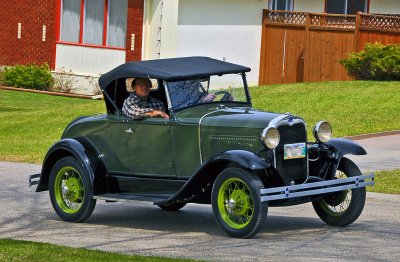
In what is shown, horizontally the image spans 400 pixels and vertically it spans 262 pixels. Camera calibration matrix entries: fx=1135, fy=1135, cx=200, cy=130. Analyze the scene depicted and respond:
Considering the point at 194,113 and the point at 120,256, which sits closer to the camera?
the point at 120,256

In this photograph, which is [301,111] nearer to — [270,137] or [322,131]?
[322,131]

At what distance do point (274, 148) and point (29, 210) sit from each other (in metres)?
3.69

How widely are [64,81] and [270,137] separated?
2346cm

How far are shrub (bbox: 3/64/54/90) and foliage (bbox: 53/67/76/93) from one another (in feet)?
0.81

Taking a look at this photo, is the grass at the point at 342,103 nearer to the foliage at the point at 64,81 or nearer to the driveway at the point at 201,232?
the driveway at the point at 201,232

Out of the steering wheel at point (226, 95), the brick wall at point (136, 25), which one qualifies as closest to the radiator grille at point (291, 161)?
the steering wheel at point (226, 95)

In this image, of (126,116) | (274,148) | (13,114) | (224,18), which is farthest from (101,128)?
(224,18)

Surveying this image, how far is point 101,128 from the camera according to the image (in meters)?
13.2

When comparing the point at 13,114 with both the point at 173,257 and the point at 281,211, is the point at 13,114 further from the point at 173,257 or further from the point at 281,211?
the point at 173,257

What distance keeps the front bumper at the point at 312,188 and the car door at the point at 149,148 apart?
1.53 meters

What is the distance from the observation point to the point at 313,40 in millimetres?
32062

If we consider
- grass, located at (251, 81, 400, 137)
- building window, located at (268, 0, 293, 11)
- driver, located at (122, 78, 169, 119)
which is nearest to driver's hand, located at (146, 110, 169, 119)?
driver, located at (122, 78, 169, 119)

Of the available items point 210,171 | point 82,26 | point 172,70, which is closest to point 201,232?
point 210,171

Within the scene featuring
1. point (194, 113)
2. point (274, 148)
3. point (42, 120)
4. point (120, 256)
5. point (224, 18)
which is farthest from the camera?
point (224, 18)
